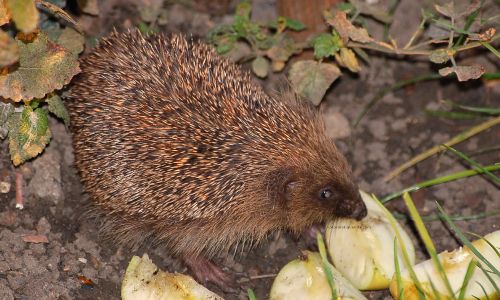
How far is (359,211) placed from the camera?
5199 mm

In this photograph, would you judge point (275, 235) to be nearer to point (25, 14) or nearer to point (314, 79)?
point (314, 79)

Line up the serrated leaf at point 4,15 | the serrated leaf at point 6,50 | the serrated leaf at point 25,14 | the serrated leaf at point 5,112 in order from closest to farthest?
the serrated leaf at point 25,14 < the serrated leaf at point 6,50 < the serrated leaf at point 4,15 < the serrated leaf at point 5,112

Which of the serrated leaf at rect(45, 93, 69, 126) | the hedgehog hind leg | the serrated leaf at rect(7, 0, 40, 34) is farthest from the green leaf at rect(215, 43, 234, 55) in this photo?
the serrated leaf at rect(7, 0, 40, 34)

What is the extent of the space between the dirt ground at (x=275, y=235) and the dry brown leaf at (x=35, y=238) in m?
0.02

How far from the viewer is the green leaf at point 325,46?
18.5 ft

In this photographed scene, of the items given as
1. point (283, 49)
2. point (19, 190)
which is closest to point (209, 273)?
point (19, 190)

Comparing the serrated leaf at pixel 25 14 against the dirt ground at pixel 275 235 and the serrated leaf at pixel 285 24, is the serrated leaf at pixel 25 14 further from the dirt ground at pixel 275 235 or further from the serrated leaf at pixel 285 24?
the serrated leaf at pixel 285 24

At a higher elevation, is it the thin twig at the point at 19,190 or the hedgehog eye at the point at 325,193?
the hedgehog eye at the point at 325,193

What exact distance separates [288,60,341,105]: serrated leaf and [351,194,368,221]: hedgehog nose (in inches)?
35.9

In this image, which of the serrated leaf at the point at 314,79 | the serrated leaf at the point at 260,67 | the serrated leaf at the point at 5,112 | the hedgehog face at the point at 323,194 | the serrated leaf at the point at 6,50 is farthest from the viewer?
the serrated leaf at the point at 260,67

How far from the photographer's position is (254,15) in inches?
263

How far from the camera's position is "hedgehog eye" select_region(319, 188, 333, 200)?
5223 millimetres

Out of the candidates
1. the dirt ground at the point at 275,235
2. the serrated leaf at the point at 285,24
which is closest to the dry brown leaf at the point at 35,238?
the dirt ground at the point at 275,235

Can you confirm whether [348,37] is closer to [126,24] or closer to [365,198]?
[365,198]
